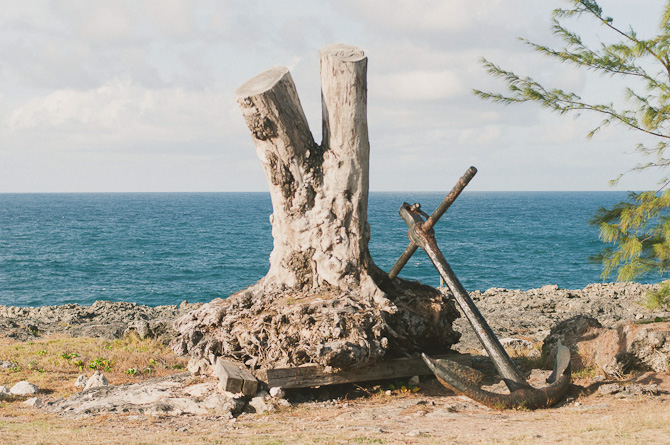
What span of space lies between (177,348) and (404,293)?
3316 millimetres

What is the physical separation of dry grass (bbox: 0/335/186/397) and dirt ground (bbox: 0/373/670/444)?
5.65 ft

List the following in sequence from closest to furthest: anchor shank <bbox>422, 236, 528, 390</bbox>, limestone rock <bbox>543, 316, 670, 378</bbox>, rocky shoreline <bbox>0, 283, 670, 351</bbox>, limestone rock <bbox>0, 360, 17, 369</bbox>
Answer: anchor shank <bbox>422, 236, 528, 390</bbox>
limestone rock <bbox>543, 316, 670, 378</bbox>
limestone rock <bbox>0, 360, 17, 369</bbox>
rocky shoreline <bbox>0, 283, 670, 351</bbox>

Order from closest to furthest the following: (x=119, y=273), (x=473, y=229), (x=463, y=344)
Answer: (x=463, y=344), (x=119, y=273), (x=473, y=229)

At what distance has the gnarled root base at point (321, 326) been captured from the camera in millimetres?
7160

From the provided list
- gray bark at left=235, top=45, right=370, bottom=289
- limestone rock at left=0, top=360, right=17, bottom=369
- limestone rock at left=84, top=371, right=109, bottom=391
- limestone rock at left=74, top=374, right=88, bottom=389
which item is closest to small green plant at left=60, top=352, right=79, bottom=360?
limestone rock at left=0, top=360, right=17, bottom=369

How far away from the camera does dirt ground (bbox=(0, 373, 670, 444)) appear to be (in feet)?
18.4

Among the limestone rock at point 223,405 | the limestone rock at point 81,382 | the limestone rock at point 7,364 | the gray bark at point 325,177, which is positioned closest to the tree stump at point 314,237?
the gray bark at point 325,177

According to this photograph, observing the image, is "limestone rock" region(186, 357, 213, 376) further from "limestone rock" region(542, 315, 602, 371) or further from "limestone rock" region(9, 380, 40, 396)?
"limestone rock" region(542, 315, 602, 371)

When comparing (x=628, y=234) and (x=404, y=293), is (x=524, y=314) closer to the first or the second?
(x=628, y=234)

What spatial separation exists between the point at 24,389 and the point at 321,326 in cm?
455

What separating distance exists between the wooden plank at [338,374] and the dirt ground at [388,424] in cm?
27

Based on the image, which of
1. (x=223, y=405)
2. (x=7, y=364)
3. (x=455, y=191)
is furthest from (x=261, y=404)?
(x=7, y=364)

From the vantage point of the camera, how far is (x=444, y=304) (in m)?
8.48

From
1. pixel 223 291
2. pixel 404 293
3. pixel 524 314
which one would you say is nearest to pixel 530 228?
pixel 223 291
